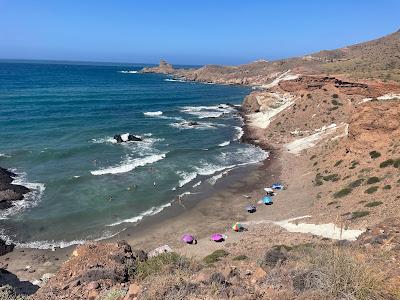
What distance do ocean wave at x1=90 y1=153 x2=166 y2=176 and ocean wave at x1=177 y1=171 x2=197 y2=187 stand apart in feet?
17.7

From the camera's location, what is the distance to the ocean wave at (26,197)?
34097 mm

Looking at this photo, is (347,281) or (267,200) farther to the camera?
(267,200)

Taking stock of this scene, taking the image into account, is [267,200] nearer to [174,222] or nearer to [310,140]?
[174,222]

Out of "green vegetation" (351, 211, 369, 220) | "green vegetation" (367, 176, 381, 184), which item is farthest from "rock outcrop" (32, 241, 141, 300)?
"green vegetation" (367, 176, 381, 184)

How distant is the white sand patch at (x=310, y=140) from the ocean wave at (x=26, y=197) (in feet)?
107

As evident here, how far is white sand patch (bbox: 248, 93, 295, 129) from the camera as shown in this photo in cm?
7375

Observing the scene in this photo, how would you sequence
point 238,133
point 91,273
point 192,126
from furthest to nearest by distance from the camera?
point 192,126 < point 238,133 < point 91,273

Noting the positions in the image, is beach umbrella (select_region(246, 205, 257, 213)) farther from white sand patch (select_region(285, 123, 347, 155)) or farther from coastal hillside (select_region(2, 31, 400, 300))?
white sand patch (select_region(285, 123, 347, 155))

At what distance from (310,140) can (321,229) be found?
31.1 metres

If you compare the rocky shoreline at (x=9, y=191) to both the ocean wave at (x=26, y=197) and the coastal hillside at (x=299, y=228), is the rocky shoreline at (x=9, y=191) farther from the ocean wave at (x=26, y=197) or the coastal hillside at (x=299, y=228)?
the coastal hillside at (x=299, y=228)

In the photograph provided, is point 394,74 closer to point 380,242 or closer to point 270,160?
point 270,160

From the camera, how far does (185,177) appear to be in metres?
43.7

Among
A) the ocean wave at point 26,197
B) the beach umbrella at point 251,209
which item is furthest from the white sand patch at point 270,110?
the ocean wave at point 26,197

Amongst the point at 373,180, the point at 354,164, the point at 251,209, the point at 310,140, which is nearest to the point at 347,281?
the point at 373,180
